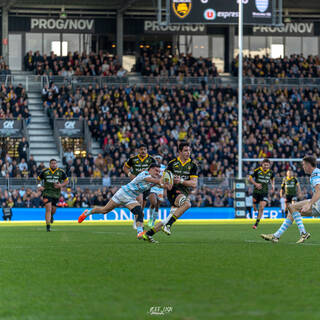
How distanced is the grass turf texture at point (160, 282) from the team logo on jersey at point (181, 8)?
62.7ft

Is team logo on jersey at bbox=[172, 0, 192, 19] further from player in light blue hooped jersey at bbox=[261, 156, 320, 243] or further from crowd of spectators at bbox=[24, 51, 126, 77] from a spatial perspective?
player in light blue hooped jersey at bbox=[261, 156, 320, 243]

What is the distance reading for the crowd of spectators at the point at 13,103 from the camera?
39812 millimetres

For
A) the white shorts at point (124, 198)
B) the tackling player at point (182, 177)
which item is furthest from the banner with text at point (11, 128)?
the white shorts at point (124, 198)

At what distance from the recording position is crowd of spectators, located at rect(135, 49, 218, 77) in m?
47.9

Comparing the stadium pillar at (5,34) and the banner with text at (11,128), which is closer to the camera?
the banner with text at (11,128)

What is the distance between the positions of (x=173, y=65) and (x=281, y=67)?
22.5 feet

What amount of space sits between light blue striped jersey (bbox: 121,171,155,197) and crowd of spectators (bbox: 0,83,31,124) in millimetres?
23948

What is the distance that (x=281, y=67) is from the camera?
164 ft

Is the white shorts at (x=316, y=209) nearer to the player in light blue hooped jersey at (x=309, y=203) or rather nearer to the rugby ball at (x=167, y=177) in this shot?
the player in light blue hooped jersey at (x=309, y=203)

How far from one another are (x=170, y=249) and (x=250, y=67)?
3690cm

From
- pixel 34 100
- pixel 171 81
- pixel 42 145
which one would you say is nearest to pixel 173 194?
pixel 42 145

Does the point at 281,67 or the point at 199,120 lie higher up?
the point at 281,67

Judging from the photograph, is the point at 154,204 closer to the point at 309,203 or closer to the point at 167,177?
the point at 167,177

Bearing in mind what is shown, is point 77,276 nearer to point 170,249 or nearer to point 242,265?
point 242,265
